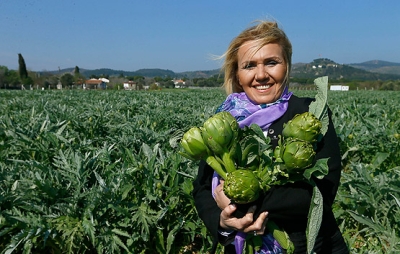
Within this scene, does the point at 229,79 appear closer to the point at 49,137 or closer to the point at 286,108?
the point at 286,108

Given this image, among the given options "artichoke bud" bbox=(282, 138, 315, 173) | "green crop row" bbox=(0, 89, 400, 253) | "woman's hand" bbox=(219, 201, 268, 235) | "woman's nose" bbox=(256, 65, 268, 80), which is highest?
"woman's nose" bbox=(256, 65, 268, 80)

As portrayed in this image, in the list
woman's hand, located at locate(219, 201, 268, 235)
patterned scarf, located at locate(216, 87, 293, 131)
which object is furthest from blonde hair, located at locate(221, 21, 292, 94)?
woman's hand, located at locate(219, 201, 268, 235)

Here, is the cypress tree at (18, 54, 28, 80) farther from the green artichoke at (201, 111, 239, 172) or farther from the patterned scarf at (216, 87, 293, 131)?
the green artichoke at (201, 111, 239, 172)

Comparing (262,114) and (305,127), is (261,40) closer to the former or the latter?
(262,114)

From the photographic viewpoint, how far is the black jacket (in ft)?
4.28

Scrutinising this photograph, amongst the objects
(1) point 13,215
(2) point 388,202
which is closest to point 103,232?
(1) point 13,215

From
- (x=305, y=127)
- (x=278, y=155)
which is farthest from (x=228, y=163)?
(x=305, y=127)

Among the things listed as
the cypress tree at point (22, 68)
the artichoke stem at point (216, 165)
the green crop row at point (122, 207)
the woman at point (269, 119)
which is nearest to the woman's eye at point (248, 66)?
the woman at point (269, 119)

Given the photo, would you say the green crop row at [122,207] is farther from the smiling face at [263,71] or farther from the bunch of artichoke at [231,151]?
the bunch of artichoke at [231,151]

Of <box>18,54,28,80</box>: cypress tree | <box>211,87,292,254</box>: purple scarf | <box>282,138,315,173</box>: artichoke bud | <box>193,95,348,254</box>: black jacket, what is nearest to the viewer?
<box>282,138,315,173</box>: artichoke bud

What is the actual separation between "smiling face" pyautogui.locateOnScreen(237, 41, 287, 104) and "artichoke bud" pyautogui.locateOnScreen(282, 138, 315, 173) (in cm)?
53

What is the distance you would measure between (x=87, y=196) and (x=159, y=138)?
154cm

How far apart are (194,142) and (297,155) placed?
1.08 feet

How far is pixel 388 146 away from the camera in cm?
404
